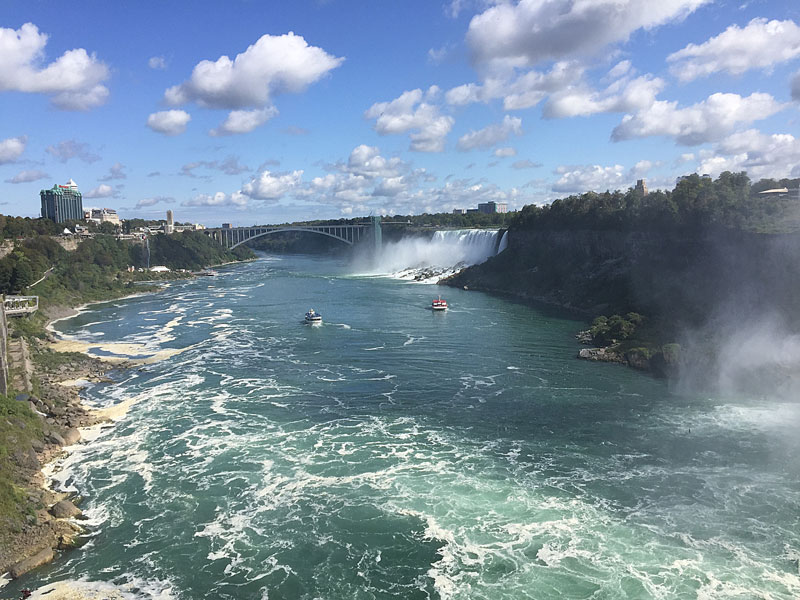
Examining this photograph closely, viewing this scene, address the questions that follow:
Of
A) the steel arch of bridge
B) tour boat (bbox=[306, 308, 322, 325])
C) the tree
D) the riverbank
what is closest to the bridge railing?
the riverbank

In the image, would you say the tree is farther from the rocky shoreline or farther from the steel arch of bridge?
the steel arch of bridge

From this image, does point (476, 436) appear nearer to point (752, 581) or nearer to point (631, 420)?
point (631, 420)

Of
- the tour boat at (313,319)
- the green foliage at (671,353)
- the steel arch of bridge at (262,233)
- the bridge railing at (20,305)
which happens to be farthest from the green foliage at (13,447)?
the steel arch of bridge at (262,233)

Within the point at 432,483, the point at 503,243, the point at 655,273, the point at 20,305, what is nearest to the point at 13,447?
the point at 432,483

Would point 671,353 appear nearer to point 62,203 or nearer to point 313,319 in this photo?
point 313,319

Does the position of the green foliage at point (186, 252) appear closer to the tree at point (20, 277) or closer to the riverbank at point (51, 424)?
the tree at point (20, 277)

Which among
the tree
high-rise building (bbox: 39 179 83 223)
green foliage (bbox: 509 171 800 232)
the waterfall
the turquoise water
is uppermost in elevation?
high-rise building (bbox: 39 179 83 223)
